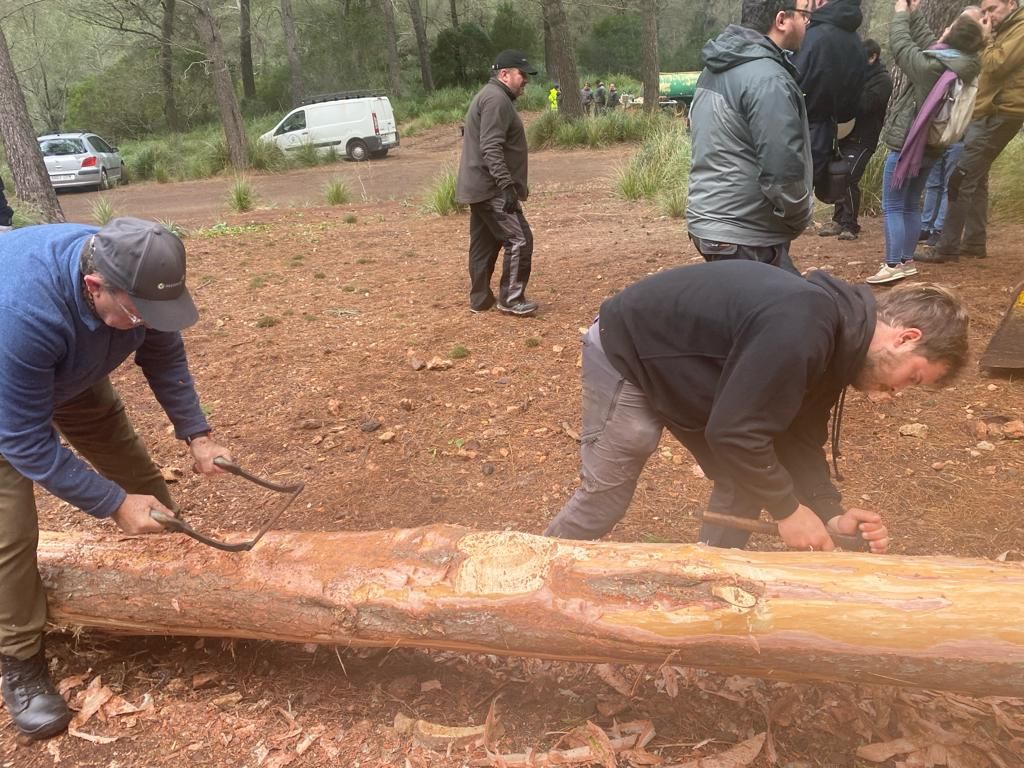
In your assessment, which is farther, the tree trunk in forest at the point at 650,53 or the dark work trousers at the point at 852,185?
the tree trunk in forest at the point at 650,53

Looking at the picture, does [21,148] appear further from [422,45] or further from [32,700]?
[422,45]

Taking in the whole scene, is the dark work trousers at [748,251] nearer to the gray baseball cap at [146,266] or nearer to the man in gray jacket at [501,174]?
the man in gray jacket at [501,174]

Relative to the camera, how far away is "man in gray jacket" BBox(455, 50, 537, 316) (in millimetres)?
5207

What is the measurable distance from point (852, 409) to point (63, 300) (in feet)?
12.1

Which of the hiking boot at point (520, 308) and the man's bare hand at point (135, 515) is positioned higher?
the man's bare hand at point (135, 515)

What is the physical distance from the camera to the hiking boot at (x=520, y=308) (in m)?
5.50

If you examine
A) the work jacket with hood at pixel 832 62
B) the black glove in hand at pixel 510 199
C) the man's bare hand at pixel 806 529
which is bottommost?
the man's bare hand at pixel 806 529

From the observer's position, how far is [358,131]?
19750mm

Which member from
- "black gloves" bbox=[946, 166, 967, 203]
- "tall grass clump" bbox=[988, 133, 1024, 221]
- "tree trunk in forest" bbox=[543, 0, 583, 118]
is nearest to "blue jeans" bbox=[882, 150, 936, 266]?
"black gloves" bbox=[946, 166, 967, 203]

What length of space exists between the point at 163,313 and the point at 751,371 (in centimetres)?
157

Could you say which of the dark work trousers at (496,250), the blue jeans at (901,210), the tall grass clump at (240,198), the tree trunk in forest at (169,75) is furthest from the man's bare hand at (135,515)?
the tree trunk in forest at (169,75)

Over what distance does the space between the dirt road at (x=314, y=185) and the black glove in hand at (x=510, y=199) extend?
19.5 feet

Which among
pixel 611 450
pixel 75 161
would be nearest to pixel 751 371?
pixel 611 450

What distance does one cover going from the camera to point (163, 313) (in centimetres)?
201
